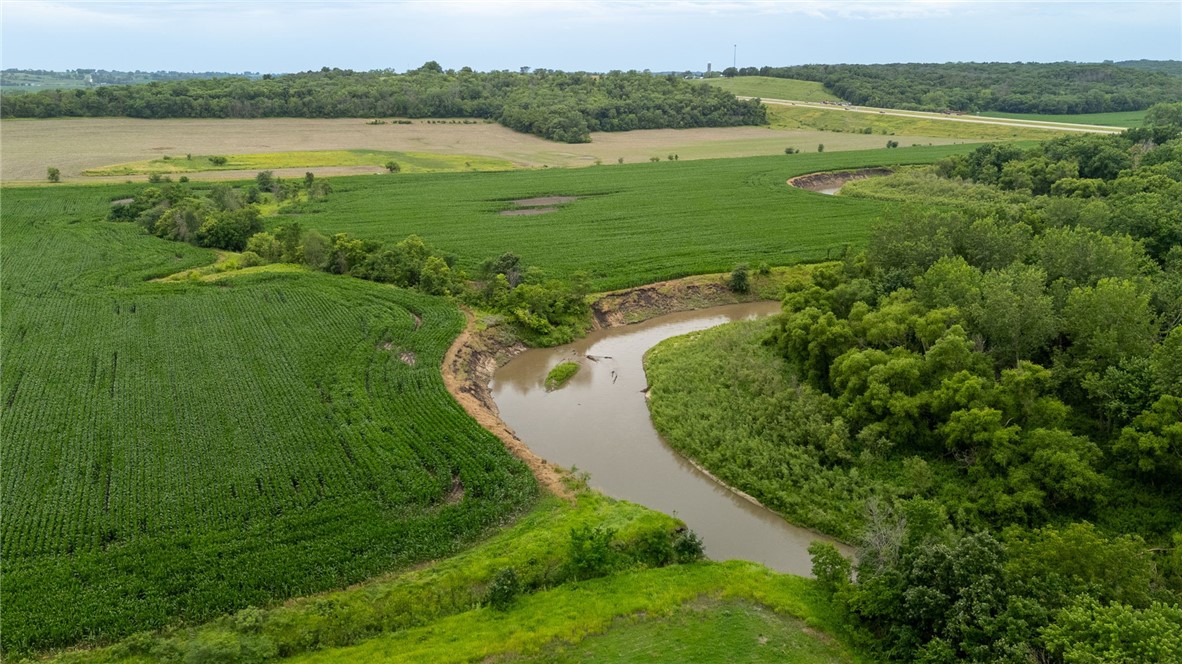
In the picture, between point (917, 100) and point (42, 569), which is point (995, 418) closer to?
point (42, 569)

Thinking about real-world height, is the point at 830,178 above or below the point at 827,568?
above

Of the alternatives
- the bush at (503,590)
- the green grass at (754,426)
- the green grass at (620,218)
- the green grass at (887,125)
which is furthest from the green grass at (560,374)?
the green grass at (887,125)

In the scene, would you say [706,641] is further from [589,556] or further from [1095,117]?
[1095,117]

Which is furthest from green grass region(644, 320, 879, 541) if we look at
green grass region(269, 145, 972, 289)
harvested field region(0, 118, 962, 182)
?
harvested field region(0, 118, 962, 182)

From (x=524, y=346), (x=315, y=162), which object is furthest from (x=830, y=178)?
(x=315, y=162)

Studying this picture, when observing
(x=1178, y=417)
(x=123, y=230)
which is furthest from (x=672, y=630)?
(x=123, y=230)

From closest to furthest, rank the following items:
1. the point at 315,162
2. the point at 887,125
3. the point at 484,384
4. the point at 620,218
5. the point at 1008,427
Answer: the point at 1008,427
the point at 484,384
the point at 620,218
the point at 315,162
the point at 887,125

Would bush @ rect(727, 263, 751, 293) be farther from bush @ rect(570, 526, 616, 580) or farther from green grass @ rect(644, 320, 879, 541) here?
bush @ rect(570, 526, 616, 580)
